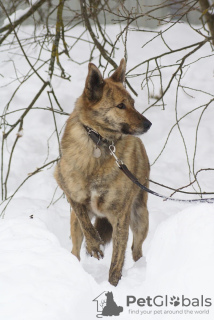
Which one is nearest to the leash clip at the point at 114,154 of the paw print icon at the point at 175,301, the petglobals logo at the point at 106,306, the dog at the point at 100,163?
the dog at the point at 100,163

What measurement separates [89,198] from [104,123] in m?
0.64

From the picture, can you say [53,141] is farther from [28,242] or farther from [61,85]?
[28,242]

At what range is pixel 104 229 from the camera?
4.54 m

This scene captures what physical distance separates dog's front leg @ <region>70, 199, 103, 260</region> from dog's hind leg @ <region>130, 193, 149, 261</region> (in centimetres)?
69

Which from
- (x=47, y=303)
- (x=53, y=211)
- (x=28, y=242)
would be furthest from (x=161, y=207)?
(x=47, y=303)

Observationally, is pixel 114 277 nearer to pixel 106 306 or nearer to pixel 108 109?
pixel 106 306

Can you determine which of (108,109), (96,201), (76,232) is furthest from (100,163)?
(76,232)

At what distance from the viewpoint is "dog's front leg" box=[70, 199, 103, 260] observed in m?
4.11

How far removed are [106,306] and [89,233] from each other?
1.31 meters

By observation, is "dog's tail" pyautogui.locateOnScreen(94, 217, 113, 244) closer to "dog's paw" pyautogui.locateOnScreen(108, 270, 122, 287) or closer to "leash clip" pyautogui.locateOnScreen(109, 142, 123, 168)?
"dog's paw" pyautogui.locateOnScreen(108, 270, 122, 287)

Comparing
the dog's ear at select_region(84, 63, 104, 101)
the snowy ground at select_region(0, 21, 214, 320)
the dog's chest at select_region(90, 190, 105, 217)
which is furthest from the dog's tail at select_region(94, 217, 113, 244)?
the dog's ear at select_region(84, 63, 104, 101)

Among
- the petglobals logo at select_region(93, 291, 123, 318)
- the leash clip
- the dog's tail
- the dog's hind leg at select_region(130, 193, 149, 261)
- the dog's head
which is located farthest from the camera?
the dog's hind leg at select_region(130, 193, 149, 261)

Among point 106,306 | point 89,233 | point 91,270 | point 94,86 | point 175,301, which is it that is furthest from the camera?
point 91,270

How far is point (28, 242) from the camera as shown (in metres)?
3.55
